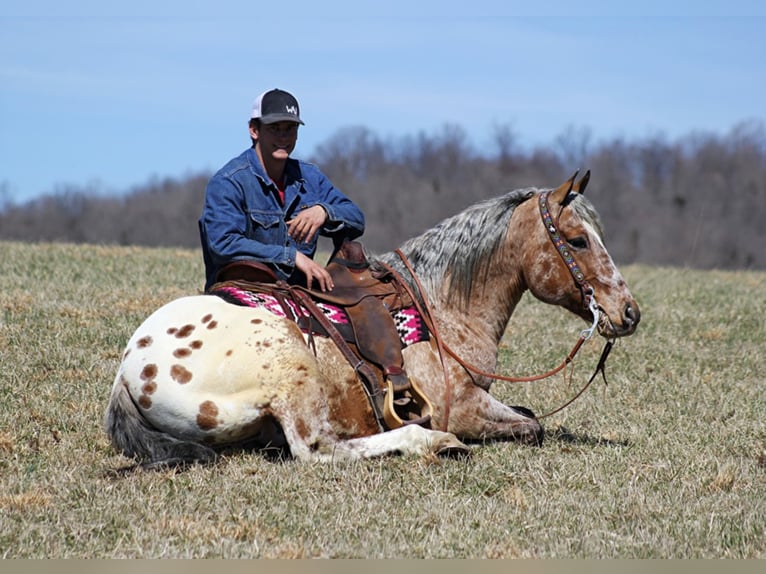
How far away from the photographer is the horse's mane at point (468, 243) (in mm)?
6363

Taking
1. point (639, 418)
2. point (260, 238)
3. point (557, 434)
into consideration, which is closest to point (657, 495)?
point (557, 434)

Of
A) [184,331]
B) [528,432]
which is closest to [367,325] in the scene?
[184,331]

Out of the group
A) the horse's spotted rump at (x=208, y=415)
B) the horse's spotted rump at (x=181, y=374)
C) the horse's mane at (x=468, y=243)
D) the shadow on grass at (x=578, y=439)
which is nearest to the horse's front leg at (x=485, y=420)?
the shadow on grass at (x=578, y=439)

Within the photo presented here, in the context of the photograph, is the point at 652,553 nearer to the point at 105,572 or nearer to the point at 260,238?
the point at 105,572

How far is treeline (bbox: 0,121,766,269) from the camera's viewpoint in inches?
2176

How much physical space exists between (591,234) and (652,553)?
239 cm

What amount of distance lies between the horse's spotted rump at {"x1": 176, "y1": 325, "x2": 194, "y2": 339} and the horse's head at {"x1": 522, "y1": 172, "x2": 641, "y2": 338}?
2.27 metres

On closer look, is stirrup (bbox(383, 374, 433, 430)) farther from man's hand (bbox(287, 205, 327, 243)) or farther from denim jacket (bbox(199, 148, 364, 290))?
man's hand (bbox(287, 205, 327, 243))

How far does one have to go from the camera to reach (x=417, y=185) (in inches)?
2525

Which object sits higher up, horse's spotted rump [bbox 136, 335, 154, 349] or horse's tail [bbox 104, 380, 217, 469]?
horse's spotted rump [bbox 136, 335, 154, 349]

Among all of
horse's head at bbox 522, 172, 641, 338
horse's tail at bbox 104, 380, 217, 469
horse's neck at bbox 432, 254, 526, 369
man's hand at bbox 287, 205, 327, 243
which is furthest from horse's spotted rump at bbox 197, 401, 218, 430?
horse's head at bbox 522, 172, 641, 338

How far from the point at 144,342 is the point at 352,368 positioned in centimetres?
126

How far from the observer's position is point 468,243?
252 inches

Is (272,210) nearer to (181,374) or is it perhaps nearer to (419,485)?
(181,374)
